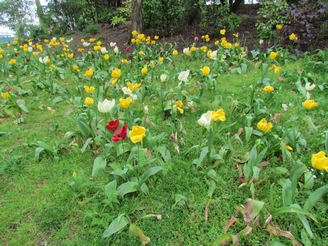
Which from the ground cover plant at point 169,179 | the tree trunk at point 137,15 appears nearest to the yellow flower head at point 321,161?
the ground cover plant at point 169,179

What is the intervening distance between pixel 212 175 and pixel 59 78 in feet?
13.4

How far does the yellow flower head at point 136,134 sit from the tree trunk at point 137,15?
563 cm

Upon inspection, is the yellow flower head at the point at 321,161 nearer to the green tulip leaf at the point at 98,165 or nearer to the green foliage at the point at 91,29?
the green tulip leaf at the point at 98,165

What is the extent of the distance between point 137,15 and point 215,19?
Answer: 7.16ft

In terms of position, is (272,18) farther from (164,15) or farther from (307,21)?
(164,15)

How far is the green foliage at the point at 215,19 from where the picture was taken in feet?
19.8

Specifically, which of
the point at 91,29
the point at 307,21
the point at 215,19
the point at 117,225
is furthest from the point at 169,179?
the point at 91,29

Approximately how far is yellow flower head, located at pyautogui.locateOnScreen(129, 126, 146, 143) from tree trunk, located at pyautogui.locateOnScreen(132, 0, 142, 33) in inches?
222

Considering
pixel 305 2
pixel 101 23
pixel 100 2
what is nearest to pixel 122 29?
pixel 101 23

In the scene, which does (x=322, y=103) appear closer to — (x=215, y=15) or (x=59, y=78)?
(x=215, y=15)

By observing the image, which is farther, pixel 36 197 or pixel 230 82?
pixel 230 82

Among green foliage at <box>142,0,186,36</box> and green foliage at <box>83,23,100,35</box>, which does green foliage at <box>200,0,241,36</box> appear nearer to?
green foliage at <box>142,0,186,36</box>

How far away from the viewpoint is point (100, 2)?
10523 millimetres

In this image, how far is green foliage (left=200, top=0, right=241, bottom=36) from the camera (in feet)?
19.8
